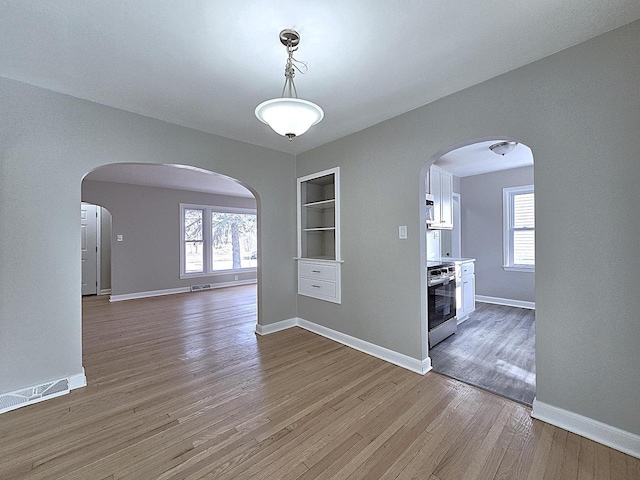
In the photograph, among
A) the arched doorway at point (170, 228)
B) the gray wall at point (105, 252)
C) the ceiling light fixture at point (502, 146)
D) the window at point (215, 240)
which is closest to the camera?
the ceiling light fixture at point (502, 146)

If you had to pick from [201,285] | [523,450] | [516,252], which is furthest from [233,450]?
[201,285]

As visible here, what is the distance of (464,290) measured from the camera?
4035mm

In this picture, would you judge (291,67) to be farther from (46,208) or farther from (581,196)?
(46,208)

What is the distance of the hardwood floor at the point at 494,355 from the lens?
7.73 ft

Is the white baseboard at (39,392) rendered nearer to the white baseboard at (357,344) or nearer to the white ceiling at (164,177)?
the white baseboard at (357,344)

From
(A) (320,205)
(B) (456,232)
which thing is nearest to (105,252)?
(A) (320,205)

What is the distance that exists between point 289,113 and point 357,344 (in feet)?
8.61

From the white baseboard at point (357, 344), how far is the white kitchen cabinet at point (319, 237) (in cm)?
42

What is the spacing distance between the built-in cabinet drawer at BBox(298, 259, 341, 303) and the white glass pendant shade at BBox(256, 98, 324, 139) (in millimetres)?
2104

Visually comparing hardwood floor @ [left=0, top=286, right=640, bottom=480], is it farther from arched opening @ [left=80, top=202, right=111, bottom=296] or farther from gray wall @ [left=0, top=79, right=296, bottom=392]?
arched opening @ [left=80, top=202, right=111, bottom=296]

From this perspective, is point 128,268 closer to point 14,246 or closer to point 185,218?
point 185,218

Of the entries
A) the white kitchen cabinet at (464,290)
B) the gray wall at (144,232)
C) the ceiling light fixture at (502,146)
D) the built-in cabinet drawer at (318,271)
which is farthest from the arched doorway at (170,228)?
the ceiling light fixture at (502,146)

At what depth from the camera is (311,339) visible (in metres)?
3.49

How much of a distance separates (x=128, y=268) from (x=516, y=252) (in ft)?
26.7
